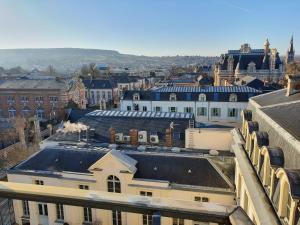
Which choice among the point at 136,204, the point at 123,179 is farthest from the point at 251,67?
the point at 136,204

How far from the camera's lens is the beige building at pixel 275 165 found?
7.24 metres

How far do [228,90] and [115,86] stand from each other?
4832 cm

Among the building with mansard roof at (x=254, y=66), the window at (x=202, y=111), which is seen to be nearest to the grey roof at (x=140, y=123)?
the window at (x=202, y=111)

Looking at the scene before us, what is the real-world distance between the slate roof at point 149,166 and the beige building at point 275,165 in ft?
15.5

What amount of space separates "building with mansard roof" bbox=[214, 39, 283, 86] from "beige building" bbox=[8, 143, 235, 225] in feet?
175

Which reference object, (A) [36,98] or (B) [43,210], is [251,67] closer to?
(A) [36,98]

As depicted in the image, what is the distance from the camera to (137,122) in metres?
28.1

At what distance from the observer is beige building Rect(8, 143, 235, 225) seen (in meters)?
18.0

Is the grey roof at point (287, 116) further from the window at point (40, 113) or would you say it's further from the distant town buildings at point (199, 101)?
the window at point (40, 113)

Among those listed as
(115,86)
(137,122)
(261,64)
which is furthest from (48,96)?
(261,64)

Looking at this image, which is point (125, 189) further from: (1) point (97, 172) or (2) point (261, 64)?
(2) point (261, 64)

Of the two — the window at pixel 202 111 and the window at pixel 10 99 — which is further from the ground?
the window at pixel 10 99

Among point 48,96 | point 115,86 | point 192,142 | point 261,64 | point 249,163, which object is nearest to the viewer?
point 249,163

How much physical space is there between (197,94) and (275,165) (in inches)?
1286
